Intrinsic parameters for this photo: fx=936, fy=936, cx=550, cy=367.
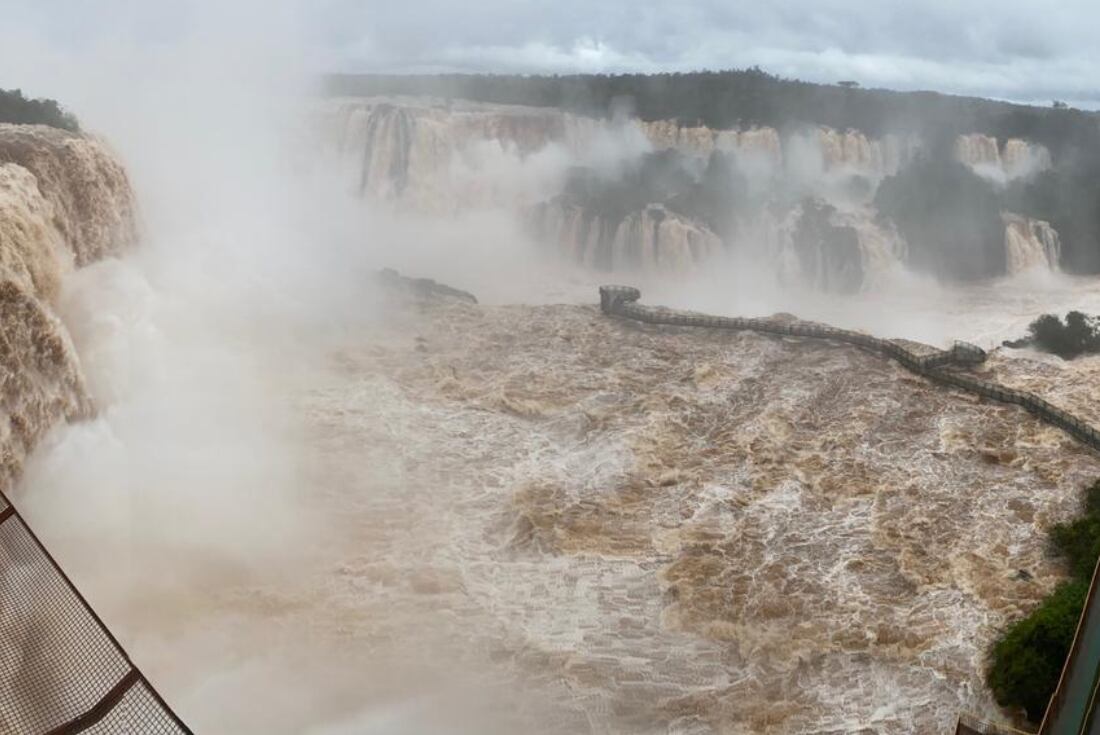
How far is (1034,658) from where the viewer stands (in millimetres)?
11531

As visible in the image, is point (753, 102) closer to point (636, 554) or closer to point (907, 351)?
point (907, 351)

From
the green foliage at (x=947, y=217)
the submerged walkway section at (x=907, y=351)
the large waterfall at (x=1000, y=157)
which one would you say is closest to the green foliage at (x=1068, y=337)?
the submerged walkway section at (x=907, y=351)

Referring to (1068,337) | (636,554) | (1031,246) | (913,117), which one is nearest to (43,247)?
(636,554)

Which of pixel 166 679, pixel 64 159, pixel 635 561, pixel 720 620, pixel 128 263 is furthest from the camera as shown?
pixel 128 263

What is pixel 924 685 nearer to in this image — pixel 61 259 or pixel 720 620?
pixel 720 620

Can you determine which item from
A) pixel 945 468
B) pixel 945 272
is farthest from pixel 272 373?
pixel 945 272

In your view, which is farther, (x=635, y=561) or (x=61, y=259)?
(x=61, y=259)

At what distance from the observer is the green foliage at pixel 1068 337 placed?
80.8 feet

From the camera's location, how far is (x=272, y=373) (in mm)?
21578

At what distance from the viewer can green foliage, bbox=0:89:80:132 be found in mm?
23531

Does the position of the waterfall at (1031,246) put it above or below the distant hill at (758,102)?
below

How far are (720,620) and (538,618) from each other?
2.62 m

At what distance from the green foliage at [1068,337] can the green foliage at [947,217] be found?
12489mm

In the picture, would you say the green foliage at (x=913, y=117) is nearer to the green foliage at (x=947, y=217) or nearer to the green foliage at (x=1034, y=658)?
the green foliage at (x=947, y=217)
